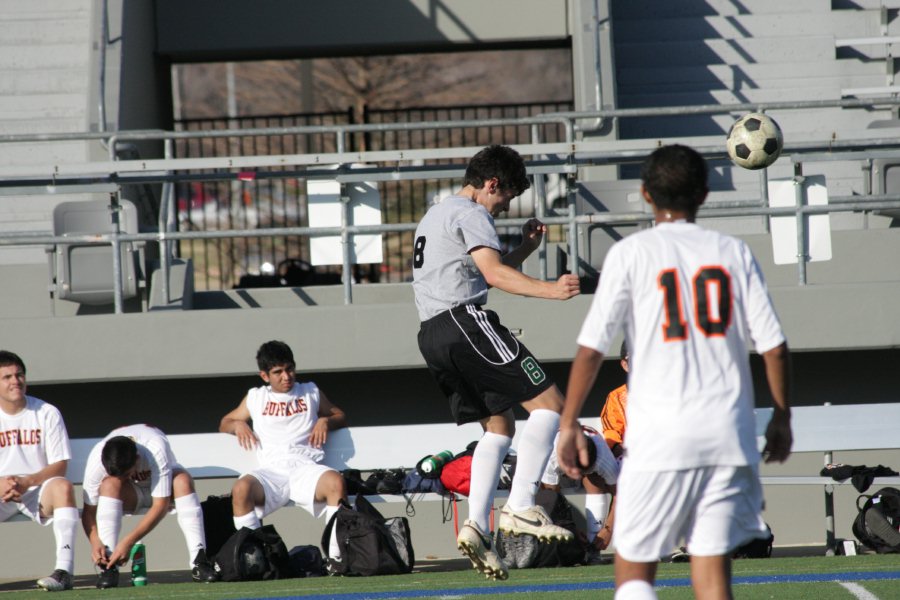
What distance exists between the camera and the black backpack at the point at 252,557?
8.08m

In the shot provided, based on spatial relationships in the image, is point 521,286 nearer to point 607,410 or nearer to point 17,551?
point 607,410

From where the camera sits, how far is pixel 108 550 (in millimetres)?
8398

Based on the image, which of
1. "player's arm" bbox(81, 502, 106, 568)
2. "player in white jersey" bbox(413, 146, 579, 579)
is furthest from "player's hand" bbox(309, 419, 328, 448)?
"player in white jersey" bbox(413, 146, 579, 579)

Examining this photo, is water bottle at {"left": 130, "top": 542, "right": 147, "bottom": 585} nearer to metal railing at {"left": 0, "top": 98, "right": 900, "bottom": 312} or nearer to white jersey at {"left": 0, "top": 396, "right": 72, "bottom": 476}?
white jersey at {"left": 0, "top": 396, "right": 72, "bottom": 476}

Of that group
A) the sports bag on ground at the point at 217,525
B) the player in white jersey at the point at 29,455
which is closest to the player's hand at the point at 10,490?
the player in white jersey at the point at 29,455

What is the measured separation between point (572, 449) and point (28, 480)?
5997mm

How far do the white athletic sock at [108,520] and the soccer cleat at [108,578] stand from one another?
0.16 metres

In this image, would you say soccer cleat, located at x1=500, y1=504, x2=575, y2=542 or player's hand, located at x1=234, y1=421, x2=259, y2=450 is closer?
soccer cleat, located at x1=500, y1=504, x2=575, y2=542

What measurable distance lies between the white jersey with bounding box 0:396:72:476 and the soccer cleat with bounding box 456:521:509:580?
411 centimetres

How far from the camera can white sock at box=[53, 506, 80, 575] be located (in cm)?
819

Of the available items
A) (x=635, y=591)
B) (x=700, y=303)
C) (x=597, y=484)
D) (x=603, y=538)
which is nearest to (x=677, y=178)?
(x=700, y=303)

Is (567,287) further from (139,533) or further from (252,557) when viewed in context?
(139,533)

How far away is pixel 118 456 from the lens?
8.48 metres

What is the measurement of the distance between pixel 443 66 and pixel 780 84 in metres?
18.3
